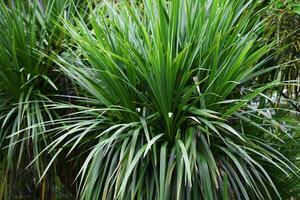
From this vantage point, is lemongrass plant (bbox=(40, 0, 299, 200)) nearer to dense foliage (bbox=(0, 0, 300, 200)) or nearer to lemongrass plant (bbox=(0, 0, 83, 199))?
dense foliage (bbox=(0, 0, 300, 200))

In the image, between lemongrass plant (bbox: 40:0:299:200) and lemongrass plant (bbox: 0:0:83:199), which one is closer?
lemongrass plant (bbox: 40:0:299:200)

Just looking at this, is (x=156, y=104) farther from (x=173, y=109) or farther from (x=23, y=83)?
(x=23, y=83)

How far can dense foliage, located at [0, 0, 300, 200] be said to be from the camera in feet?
8.17

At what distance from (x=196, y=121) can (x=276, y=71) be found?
986 millimetres

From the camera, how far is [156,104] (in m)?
2.61

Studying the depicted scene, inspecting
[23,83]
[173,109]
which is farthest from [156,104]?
[23,83]

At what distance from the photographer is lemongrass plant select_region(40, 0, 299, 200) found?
2471 millimetres

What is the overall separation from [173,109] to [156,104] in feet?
0.32

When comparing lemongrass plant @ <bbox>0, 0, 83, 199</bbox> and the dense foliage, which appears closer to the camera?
the dense foliage

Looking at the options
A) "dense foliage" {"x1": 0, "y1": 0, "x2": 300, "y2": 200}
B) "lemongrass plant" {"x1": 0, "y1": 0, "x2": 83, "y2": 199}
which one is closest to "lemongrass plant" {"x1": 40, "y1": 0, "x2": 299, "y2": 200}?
"dense foliage" {"x1": 0, "y1": 0, "x2": 300, "y2": 200}

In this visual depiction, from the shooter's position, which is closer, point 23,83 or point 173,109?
point 173,109

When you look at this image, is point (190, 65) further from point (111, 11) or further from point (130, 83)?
point (111, 11)

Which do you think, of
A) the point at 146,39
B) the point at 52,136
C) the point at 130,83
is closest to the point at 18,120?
the point at 52,136

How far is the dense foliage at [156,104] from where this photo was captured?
8.17ft
